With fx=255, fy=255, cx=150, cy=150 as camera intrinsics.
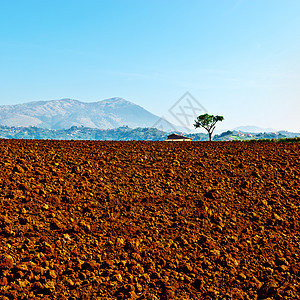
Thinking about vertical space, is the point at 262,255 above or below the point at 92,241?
below

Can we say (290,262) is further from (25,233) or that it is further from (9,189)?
(9,189)

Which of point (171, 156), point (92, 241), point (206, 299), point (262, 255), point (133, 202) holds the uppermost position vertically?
point (171, 156)

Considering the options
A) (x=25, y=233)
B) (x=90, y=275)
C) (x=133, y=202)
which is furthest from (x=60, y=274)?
(x=133, y=202)

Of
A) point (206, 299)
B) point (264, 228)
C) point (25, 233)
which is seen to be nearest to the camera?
point (206, 299)

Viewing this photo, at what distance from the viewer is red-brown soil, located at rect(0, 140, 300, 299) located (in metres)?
5.65

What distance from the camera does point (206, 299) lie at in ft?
18.4

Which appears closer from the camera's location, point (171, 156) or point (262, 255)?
point (262, 255)

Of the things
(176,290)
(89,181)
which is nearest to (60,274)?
(176,290)

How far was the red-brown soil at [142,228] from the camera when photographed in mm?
5652

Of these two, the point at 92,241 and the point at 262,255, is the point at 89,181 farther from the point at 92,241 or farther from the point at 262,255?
the point at 262,255

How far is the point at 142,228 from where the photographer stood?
23.8ft

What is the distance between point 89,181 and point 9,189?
8.30 feet

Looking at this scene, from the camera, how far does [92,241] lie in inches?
257

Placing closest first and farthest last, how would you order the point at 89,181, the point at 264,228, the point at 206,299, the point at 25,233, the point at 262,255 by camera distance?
the point at 206,299
the point at 25,233
the point at 262,255
the point at 264,228
the point at 89,181
